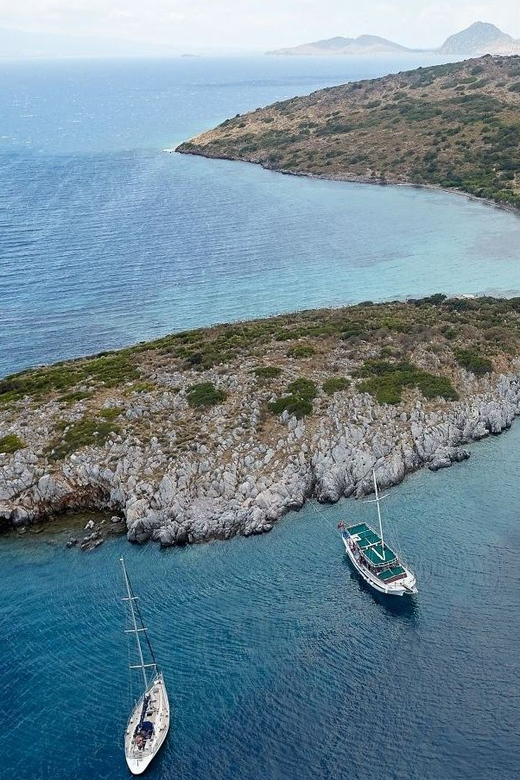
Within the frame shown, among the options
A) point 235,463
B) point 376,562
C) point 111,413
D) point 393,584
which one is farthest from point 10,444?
point 393,584

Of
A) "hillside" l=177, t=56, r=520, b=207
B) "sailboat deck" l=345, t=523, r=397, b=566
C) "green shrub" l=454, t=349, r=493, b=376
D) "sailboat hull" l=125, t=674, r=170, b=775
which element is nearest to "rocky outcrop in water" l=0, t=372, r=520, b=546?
"sailboat deck" l=345, t=523, r=397, b=566

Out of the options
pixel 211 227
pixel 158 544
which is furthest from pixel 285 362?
pixel 211 227

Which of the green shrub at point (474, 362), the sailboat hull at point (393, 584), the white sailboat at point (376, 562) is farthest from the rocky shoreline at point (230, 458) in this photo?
the sailboat hull at point (393, 584)

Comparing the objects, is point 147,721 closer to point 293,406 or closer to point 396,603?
point 396,603

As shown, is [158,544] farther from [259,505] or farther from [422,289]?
[422,289]

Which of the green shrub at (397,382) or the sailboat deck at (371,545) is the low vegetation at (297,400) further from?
the sailboat deck at (371,545)

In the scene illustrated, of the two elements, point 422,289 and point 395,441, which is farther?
point 422,289
